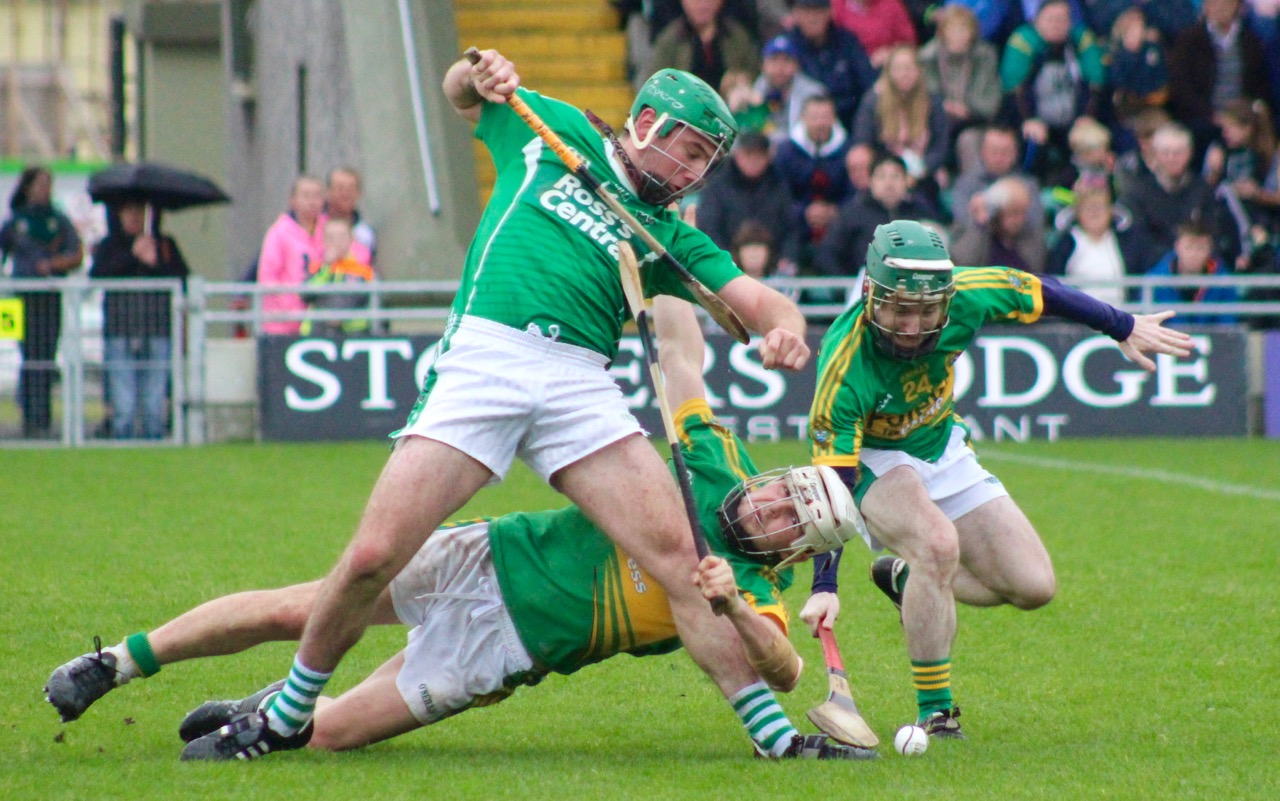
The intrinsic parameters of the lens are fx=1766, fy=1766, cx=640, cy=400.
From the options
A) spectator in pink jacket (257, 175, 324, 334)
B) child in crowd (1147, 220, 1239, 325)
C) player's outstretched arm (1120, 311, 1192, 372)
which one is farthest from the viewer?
child in crowd (1147, 220, 1239, 325)

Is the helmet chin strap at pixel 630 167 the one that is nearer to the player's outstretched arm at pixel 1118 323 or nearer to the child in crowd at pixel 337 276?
the player's outstretched arm at pixel 1118 323

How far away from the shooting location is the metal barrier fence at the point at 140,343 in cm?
1310

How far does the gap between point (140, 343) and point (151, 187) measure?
143 cm

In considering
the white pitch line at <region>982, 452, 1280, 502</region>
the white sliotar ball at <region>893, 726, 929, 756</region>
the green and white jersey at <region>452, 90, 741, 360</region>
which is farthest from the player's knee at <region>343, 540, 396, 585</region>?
the white pitch line at <region>982, 452, 1280, 502</region>

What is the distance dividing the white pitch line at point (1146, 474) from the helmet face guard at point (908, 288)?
5346 mm

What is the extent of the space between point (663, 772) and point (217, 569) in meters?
3.63

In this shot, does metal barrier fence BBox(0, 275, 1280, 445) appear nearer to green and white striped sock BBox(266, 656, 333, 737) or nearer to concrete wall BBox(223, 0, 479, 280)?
concrete wall BBox(223, 0, 479, 280)

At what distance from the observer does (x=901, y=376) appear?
5.73 m

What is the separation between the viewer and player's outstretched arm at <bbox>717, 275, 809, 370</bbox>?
4746mm

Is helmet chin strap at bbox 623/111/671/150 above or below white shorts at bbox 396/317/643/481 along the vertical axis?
above

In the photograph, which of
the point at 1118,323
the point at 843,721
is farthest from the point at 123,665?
the point at 1118,323

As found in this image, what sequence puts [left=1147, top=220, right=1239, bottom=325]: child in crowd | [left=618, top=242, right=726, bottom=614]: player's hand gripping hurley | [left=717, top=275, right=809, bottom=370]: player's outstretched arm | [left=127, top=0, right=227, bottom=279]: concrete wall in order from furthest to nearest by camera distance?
[left=127, top=0, right=227, bottom=279]: concrete wall → [left=1147, top=220, right=1239, bottom=325]: child in crowd → [left=618, top=242, right=726, bottom=614]: player's hand gripping hurley → [left=717, top=275, right=809, bottom=370]: player's outstretched arm

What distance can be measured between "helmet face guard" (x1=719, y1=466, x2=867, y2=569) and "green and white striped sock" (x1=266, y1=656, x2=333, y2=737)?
1.22m

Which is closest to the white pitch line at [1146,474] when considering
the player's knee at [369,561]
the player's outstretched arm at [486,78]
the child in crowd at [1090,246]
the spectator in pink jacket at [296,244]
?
the child in crowd at [1090,246]
